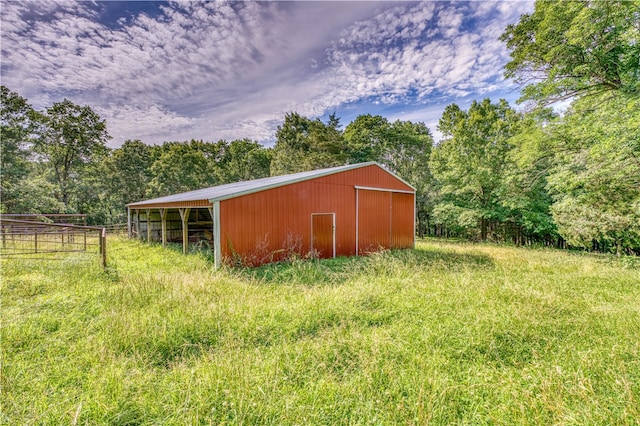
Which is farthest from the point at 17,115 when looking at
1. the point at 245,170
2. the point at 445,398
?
the point at 445,398

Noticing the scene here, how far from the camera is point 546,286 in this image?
5293 millimetres

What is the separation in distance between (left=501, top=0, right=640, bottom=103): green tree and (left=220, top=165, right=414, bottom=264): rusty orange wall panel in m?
5.61

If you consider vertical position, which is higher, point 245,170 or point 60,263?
point 245,170

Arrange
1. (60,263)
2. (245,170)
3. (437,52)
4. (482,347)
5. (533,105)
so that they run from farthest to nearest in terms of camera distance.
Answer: (245,170) → (437,52) → (533,105) → (60,263) → (482,347)

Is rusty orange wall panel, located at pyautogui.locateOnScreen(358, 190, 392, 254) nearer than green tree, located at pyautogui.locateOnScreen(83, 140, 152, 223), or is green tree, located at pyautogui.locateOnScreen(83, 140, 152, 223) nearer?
rusty orange wall panel, located at pyautogui.locateOnScreen(358, 190, 392, 254)

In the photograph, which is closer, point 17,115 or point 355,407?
point 355,407

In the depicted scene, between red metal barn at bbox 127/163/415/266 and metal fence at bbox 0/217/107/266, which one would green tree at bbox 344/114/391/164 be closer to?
red metal barn at bbox 127/163/415/266

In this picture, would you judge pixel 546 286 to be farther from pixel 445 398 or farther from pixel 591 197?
pixel 591 197

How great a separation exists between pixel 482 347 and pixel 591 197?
10.1m

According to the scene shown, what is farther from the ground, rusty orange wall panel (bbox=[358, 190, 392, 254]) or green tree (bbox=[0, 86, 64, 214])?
green tree (bbox=[0, 86, 64, 214])

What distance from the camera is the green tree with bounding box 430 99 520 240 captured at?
51.0 feet

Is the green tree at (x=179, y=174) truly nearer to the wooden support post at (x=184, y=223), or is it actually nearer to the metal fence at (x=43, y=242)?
the metal fence at (x=43, y=242)

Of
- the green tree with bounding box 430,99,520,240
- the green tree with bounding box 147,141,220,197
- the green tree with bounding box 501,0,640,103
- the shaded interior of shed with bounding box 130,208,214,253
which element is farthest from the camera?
the green tree with bounding box 147,141,220,197

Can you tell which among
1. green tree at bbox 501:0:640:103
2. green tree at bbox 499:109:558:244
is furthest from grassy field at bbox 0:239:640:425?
green tree at bbox 501:0:640:103
